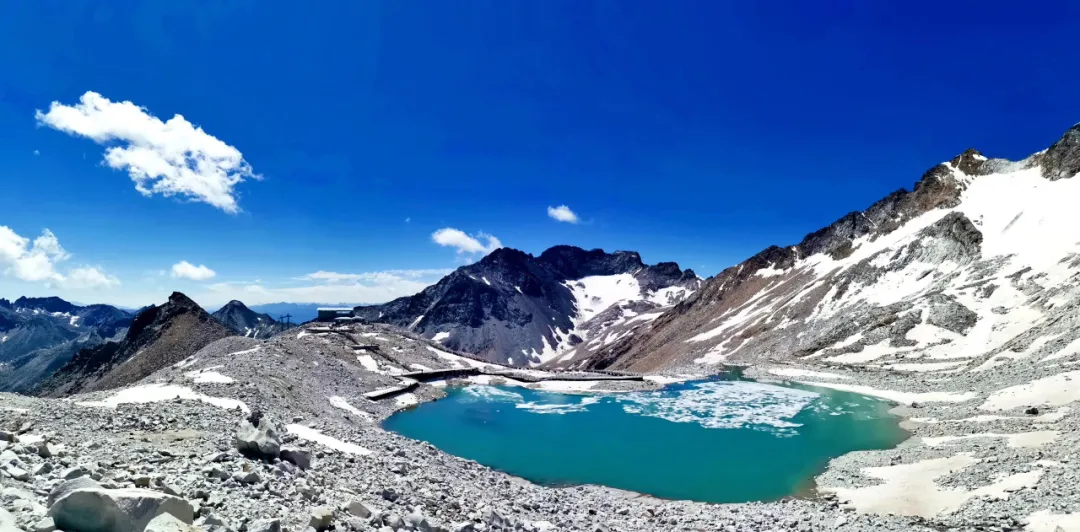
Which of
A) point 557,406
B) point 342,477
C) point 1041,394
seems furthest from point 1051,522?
point 557,406

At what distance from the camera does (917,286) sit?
87062 mm

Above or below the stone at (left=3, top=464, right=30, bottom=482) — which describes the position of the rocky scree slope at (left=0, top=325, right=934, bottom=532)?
below

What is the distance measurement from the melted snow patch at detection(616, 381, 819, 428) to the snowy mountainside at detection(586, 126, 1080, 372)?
1651 cm

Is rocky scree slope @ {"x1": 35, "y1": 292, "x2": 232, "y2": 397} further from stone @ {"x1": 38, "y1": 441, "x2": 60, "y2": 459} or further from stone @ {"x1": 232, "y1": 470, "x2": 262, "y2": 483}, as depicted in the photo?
stone @ {"x1": 232, "y1": 470, "x2": 262, "y2": 483}

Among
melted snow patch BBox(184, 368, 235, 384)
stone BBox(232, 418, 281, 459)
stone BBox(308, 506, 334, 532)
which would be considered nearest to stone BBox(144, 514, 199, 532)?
stone BBox(308, 506, 334, 532)

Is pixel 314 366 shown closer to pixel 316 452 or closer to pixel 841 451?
pixel 316 452

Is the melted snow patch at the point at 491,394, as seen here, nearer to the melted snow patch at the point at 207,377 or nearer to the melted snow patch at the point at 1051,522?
the melted snow patch at the point at 207,377

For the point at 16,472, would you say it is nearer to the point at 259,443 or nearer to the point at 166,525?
the point at 166,525

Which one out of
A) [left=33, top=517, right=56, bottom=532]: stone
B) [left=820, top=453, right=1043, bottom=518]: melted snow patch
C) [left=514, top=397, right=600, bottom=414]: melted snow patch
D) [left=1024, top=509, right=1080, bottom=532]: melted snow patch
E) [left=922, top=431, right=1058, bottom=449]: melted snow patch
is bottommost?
[left=820, top=453, right=1043, bottom=518]: melted snow patch

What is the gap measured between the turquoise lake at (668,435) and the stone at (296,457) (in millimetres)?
15874

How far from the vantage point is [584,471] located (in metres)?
31.4

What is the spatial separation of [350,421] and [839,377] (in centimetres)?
5452

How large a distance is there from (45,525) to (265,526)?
3052 millimetres

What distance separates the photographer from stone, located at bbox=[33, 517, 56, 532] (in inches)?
298
